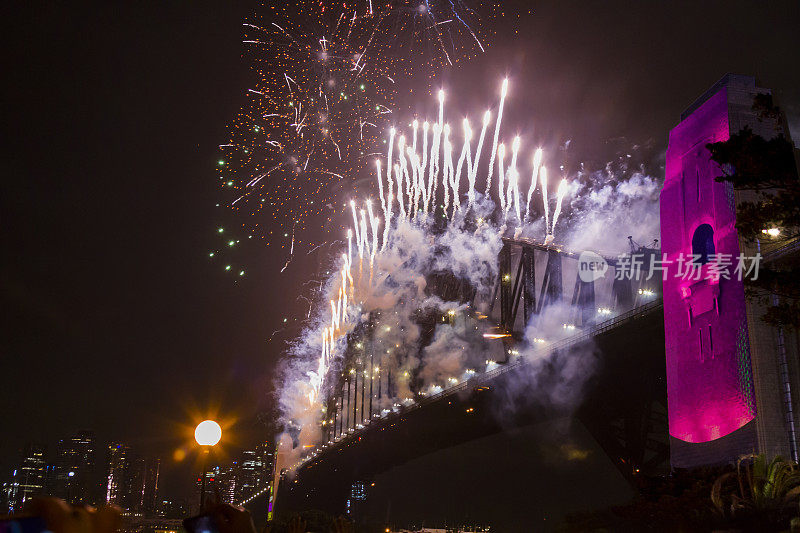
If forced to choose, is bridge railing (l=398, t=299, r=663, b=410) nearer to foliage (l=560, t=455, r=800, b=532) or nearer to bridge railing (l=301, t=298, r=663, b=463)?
bridge railing (l=301, t=298, r=663, b=463)

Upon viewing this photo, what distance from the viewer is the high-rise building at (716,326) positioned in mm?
22578

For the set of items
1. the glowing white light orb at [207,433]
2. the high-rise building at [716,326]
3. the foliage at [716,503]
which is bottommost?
the foliage at [716,503]

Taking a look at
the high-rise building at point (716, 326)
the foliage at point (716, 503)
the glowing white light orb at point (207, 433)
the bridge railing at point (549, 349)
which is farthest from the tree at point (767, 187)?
the bridge railing at point (549, 349)

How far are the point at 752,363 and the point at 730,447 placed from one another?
3.04 meters

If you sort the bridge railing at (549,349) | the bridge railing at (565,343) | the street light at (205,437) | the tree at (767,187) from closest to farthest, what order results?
the street light at (205,437)
the tree at (767,187)
the bridge railing at (565,343)
the bridge railing at (549,349)

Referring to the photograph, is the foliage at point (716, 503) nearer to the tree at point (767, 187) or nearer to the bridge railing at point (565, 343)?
the tree at point (767, 187)

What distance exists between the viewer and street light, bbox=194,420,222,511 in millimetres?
12008

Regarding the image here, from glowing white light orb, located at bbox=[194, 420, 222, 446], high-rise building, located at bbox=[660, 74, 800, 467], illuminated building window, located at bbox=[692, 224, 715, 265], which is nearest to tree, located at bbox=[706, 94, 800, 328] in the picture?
high-rise building, located at bbox=[660, 74, 800, 467]

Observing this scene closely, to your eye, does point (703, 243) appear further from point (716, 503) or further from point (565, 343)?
point (565, 343)

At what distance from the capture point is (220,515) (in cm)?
669

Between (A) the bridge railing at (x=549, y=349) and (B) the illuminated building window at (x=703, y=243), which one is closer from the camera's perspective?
(B) the illuminated building window at (x=703, y=243)

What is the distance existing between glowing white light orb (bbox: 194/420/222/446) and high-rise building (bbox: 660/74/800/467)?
59.6ft

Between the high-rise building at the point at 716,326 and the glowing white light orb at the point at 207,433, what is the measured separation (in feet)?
59.6

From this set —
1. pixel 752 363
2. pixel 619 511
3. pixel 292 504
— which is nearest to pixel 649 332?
pixel 752 363
